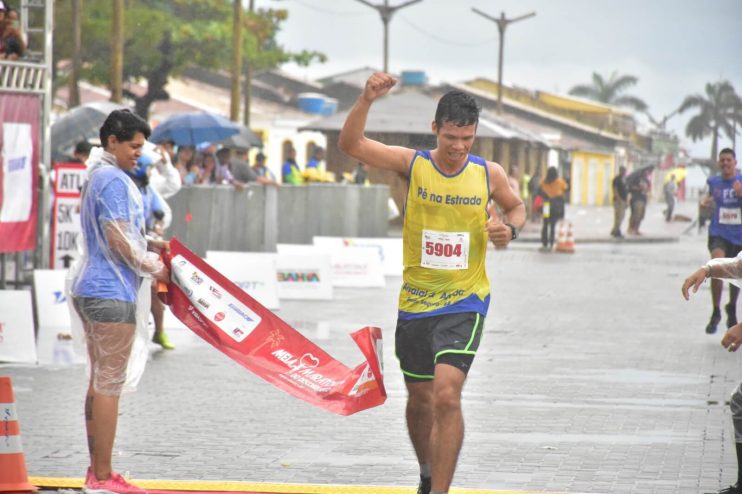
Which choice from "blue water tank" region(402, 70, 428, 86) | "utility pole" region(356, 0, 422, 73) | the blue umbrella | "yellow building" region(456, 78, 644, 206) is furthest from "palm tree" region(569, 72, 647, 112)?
the blue umbrella

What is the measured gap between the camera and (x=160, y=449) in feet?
29.2

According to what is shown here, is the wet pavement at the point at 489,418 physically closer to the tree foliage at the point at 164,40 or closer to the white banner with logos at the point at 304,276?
the white banner with logos at the point at 304,276

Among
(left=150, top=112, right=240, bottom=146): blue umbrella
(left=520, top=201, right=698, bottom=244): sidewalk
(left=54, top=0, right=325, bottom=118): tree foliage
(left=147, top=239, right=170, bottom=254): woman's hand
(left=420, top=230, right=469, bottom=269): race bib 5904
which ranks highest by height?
(left=54, top=0, right=325, bottom=118): tree foliage

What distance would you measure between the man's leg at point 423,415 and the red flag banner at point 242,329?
2.13 ft

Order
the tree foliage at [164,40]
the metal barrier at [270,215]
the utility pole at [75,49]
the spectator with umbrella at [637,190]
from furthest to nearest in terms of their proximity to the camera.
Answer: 1. the spectator with umbrella at [637,190]
2. the tree foliage at [164,40]
3. the utility pole at [75,49]
4. the metal barrier at [270,215]

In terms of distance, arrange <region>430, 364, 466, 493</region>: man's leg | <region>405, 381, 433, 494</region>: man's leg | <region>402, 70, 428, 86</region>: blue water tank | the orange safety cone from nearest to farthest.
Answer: <region>430, 364, 466, 493</region>: man's leg, <region>405, 381, 433, 494</region>: man's leg, the orange safety cone, <region>402, 70, 428, 86</region>: blue water tank

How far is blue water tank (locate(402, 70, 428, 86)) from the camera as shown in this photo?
266 feet

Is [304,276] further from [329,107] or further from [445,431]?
[329,107]

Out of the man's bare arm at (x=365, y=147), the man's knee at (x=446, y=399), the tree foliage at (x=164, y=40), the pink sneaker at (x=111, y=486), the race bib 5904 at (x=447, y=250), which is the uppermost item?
the tree foliage at (x=164, y=40)

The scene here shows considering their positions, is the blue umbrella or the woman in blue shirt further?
the blue umbrella

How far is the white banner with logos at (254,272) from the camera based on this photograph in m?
18.2

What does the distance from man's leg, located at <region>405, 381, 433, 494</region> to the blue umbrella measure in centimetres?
2089

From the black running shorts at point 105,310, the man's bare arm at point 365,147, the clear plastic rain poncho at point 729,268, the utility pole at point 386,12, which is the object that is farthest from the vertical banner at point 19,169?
the utility pole at point 386,12

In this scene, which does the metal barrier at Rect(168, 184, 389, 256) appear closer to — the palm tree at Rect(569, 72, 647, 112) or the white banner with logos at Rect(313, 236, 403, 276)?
the white banner with logos at Rect(313, 236, 403, 276)
